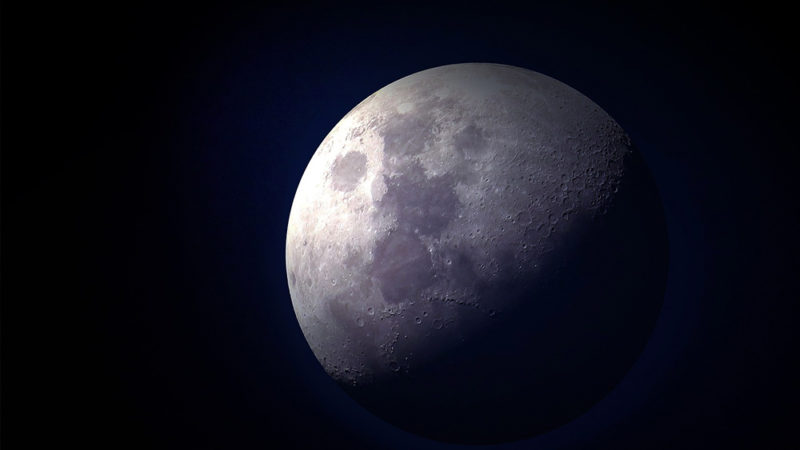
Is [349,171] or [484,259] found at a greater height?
[349,171]

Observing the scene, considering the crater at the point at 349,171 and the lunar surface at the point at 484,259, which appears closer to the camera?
the lunar surface at the point at 484,259

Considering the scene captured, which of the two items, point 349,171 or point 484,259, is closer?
point 484,259

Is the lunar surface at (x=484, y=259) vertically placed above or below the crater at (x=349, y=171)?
below

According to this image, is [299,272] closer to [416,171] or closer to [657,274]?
[416,171]

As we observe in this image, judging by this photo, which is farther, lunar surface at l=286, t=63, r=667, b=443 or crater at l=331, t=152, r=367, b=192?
crater at l=331, t=152, r=367, b=192

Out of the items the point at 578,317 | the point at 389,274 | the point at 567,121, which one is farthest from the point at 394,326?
the point at 567,121
